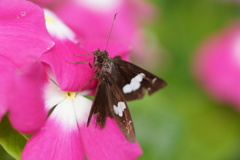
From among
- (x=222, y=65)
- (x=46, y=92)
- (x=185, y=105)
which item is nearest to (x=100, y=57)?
(x=46, y=92)

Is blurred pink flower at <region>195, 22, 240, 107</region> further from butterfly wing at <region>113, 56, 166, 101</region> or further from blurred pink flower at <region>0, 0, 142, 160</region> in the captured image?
blurred pink flower at <region>0, 0, 142, 160</region>

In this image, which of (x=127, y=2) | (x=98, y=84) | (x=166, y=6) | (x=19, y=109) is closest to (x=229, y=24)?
(x=166, y=6)

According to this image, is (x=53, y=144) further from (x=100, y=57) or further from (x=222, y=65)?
(x=222, y=65)

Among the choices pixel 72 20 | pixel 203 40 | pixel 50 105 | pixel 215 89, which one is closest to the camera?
pixel 50 105

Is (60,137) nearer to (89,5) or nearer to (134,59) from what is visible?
(134,59)

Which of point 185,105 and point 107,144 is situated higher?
point 107,144

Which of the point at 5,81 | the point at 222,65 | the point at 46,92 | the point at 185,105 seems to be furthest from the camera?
the point at 222,65
